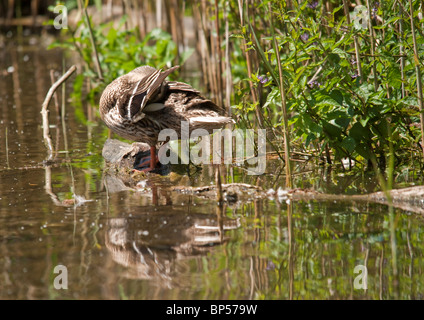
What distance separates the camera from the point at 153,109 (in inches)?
201

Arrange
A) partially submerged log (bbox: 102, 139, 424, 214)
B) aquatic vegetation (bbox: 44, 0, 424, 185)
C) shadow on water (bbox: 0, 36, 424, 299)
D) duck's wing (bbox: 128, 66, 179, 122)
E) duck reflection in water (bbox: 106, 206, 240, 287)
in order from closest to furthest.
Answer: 1. shadow on water (bbox: 0, 36, 424, 299)
2. duck reflection in water (bbox: 106, 206, 240, 287)
3. partially submerged log (bbox: 102, 139, 424, 214)
4. aquatic vegetation (bbox: 44, 0, 424, 185)
5. duck's wing (bbox: 128, 66, 179, 122)

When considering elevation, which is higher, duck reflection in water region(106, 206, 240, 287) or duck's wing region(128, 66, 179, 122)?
duck's wing region(128, 66, 179, 122)

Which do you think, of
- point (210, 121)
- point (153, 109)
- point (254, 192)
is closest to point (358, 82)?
point (254, 192)

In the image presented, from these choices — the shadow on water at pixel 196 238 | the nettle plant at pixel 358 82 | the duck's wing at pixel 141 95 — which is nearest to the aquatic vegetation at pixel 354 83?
the nettle plant at pixel 358 82

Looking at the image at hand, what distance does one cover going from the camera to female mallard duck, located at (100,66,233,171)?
16.4 ft

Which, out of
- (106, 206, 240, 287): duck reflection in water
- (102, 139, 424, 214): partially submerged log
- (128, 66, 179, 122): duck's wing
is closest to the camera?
(106, 206, 240, 287): duck reflection in water

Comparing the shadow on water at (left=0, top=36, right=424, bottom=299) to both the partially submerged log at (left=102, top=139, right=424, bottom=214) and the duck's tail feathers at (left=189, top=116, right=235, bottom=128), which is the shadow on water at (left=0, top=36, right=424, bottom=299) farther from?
the duck's tail feathers at (left=189, top=116, right=235, bottom=128)

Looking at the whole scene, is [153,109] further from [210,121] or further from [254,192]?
[254,192]

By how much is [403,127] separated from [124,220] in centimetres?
223

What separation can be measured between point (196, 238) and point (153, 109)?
186 cm

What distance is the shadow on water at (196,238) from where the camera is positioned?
2.91m

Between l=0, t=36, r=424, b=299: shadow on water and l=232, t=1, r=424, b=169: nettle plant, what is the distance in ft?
1.09

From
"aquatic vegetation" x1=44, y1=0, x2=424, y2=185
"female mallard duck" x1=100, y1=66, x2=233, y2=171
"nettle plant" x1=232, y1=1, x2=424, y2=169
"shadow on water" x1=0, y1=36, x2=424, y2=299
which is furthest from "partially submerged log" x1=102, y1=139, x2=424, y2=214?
"nettle plant" x1=232, y1=1, x2=424, y2=169
